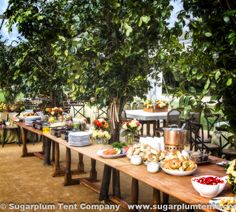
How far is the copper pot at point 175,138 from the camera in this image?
2975 mm

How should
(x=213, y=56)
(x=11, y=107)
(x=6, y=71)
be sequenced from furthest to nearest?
(x=11, y=107) < (x=6, y=71) < (x=213, y=56)

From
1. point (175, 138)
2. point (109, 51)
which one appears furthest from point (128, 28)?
point (175, 138)

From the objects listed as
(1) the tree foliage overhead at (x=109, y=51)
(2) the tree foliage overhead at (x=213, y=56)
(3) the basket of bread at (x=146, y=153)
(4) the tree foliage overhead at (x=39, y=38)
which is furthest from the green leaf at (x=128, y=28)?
(4) the tree foliage overhead at (x=39, y=38)

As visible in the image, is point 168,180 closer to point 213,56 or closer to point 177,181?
point 177,181

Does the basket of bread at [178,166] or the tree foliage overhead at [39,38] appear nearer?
the basket of bread at [178,166]

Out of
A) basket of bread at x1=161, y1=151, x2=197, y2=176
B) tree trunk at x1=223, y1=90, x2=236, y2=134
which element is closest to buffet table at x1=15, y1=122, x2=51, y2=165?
basket of bread at x1=161, y1=151, x2=197, y2=176

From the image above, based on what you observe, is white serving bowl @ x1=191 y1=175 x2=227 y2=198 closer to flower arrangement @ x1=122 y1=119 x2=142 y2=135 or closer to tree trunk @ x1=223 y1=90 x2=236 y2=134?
tree trunk @ x1=223 y1=90 x2=236 y2=134

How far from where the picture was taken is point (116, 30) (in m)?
3.53

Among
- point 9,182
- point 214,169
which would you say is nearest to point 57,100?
point 9,182

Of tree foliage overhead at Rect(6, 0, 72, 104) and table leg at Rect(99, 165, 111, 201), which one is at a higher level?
tree foliage overhead at Rect(6, 0, 72, 104)

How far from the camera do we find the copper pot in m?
2.97

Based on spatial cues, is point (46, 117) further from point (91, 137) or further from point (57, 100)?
point (91, 137)

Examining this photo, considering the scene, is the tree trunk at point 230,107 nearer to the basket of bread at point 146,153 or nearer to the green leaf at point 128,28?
the basket of bread at point 146,153

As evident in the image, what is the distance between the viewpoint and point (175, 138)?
3.00 metres
